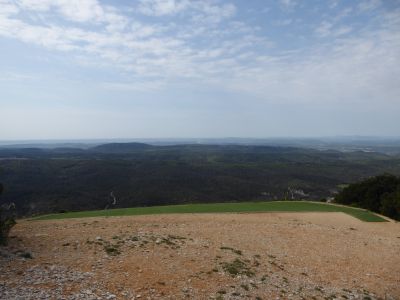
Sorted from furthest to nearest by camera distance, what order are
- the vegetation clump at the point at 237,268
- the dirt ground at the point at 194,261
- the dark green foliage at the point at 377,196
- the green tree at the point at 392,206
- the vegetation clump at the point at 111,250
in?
1. the dark green foliage at the point at 377,196
2. the green tree at the point at 392,206
3. the vegetation clump at the point at 111,250
4. the vegetation clump at the point at 237,268
5. the dirt ground at the point at 194,261

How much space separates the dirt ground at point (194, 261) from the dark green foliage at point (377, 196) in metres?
7.37

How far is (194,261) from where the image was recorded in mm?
11094

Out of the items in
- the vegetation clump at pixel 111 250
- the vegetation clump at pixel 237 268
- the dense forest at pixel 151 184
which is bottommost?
the dense forest at pixel 151 184

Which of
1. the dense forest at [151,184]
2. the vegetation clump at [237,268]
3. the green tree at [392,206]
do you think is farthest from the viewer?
the dense forest at [151,184]

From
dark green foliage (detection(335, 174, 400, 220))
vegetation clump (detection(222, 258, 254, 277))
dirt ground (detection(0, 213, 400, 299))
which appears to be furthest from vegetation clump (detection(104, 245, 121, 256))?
dark green foliage (detection(335, 174, 400, 220))

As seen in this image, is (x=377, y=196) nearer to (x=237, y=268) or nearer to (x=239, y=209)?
(x=239, y=209)

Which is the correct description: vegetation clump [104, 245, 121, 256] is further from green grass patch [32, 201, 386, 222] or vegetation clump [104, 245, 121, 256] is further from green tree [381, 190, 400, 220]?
green tree [381, 190, 400, 220]

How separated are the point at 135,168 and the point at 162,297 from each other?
90354 mm

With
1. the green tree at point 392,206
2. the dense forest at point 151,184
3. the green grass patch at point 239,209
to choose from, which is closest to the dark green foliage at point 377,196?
the green tree at point 392,206

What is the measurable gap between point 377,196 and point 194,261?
23.5m

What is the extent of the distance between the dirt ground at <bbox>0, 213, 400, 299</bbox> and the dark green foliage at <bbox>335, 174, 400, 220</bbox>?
7.37 m

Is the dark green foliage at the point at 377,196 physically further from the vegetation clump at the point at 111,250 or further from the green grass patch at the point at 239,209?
the vegetation clump at the point at 111,250

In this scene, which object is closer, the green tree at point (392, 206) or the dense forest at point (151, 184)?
the green tree at point (392, 206)

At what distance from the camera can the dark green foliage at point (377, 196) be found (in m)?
24.7
